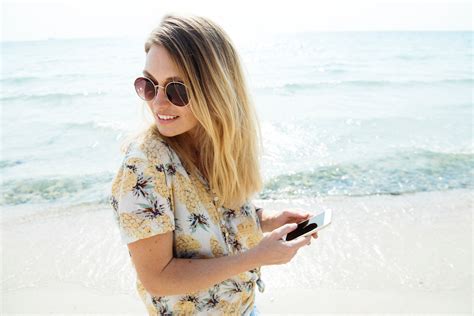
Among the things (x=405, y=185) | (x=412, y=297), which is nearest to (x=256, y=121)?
(x=412, y=297)

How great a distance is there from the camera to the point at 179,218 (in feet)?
4.89

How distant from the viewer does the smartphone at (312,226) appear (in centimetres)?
175

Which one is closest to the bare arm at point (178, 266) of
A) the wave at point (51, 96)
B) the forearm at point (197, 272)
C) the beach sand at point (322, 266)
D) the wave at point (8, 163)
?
the forearm at point (197, 272)

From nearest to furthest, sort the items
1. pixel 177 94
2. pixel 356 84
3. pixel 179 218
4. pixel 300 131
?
1. pixel 179 218
2. pixel 177 94
3. pixel 300 131
4. pixel 356 84

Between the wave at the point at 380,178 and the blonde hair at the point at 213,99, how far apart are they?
200 inches

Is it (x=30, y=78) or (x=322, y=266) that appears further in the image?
(x=30, y=78)

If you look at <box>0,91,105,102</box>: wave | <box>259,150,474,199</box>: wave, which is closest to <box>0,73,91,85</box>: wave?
<box>0,91,105,102</box>: wave

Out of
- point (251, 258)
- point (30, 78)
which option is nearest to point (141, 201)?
point (251, 258)

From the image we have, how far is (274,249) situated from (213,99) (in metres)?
0.60

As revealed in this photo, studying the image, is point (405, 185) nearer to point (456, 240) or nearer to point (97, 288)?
point (456, 240)

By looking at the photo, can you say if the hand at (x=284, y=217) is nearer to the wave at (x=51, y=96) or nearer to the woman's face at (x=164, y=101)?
the woman's face at (x=164, y=101)

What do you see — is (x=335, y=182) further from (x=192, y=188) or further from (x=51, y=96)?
(x=51, y=96)

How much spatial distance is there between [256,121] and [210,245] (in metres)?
0.66

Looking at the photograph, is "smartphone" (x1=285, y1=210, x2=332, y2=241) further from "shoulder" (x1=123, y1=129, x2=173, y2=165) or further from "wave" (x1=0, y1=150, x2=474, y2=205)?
"wave" (x1=0, y1=150, x2=474, y2=205)
